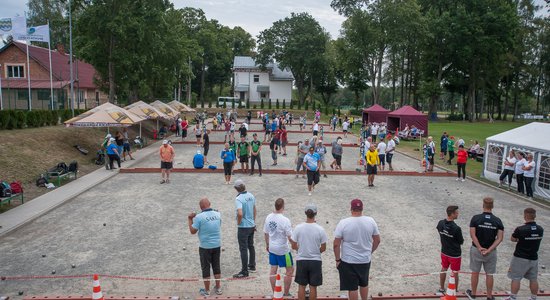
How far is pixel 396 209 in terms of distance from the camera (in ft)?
42.1

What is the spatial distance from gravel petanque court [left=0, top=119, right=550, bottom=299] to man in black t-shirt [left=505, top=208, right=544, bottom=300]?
78 cm

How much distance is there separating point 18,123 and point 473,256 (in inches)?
885

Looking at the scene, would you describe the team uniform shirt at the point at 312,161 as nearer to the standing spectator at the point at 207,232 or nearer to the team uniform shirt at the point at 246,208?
the team uniform shirt at the point at 246,208

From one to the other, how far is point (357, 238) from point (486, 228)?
2423 mm

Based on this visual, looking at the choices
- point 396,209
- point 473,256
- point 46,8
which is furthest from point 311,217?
point 46,8

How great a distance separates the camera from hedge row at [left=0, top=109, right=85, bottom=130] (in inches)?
818

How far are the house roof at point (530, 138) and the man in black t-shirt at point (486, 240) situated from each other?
9.85 metres

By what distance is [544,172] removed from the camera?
14.9 metres

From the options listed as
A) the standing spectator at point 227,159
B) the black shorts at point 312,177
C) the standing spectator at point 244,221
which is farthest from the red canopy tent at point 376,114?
the standing spectator at point 244,221

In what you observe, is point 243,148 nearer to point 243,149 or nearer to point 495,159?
point 243,149

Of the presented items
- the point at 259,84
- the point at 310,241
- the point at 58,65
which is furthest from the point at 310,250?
the point at 259,84

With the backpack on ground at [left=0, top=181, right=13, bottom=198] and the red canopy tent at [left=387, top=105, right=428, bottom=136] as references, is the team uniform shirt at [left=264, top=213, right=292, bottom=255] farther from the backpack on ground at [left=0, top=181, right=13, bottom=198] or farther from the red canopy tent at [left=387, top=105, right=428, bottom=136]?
the red canopy tent at [left=387, top=105, right=428, bottom=136]

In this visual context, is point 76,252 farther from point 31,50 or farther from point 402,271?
point 31,50

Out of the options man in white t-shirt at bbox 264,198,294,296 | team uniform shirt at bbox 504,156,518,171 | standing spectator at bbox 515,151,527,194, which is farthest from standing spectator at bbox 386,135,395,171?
man in white t-shirt at bbox 264,198,294,296
